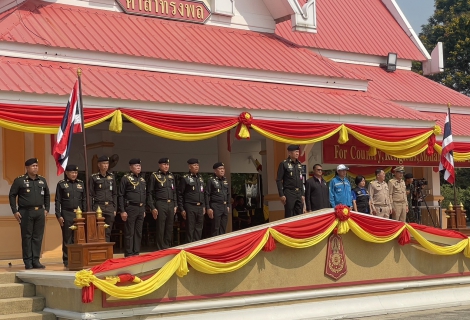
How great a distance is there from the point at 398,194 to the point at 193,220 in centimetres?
470

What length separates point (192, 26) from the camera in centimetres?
1569

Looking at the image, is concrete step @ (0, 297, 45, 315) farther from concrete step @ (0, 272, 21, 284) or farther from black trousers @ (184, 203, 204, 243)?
black trousers @ (184, 203, 204, 243)

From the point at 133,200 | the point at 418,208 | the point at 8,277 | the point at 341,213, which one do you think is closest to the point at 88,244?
the point at 8,277

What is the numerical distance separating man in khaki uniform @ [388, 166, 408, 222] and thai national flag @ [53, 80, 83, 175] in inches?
272

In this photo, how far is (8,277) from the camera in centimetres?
1062

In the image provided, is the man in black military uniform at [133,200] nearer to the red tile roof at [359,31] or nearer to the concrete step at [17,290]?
the concrete step at [17,290]

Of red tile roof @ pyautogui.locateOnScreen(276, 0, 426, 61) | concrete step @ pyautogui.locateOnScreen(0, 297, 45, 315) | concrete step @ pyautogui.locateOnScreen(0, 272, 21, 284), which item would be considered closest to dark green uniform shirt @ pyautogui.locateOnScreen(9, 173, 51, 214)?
concrete step @ pyautogui.locateOnScreen(0, 272, 21, 284)

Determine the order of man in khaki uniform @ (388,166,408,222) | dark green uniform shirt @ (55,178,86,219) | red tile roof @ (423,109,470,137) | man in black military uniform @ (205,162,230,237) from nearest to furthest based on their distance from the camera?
dark green uniform shirt @ (55,178,86,219) → man in black military uniform @ (205,162,230,237) → man in khaki uniform @ (388,166,408,222) → red tile roof @ (423,109,470,137)

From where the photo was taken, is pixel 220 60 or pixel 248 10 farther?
pixel 248 10

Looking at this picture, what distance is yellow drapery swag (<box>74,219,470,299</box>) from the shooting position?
9531mm

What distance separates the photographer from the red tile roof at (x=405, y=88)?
19.2 metres

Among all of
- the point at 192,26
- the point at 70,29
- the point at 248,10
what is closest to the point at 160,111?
the point at 70,29

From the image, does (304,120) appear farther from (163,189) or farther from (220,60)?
(163,189)

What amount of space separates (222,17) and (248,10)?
76 centimetres
